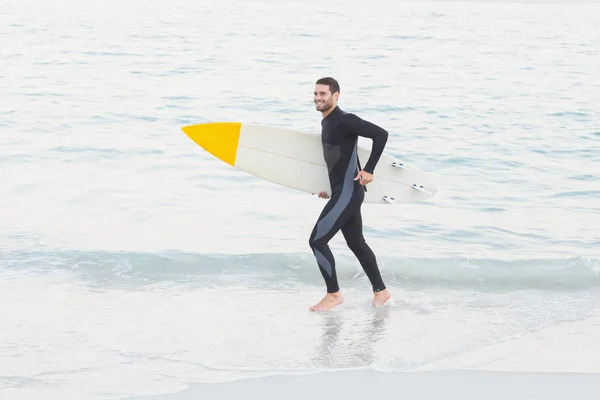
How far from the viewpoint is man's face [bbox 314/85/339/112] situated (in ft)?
19.1

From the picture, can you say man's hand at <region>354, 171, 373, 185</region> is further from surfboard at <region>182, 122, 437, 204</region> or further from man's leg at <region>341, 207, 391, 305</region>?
surfboard at <region>182, 122, 437, 204</region>

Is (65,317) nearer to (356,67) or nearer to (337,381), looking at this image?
(337,381)

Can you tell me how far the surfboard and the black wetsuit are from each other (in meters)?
0.56

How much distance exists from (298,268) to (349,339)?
2.00 meters

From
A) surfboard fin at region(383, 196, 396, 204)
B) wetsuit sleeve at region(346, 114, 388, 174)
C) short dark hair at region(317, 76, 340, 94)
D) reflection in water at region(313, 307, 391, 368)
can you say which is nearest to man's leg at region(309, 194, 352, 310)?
reflection in water at region(313, 307, 391, 368)

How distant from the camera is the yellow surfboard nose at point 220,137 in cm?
707

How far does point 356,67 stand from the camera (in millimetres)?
23484

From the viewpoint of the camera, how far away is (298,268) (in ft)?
25.3

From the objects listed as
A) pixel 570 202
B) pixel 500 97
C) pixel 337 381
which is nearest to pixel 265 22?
pixel 500 97

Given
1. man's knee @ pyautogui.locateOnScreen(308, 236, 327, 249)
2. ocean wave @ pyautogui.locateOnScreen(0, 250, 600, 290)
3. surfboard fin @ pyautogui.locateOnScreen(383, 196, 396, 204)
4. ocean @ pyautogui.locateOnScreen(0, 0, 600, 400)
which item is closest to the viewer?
ocean @ pyautogui.locateOnScreen(0, 0, 600, 400)

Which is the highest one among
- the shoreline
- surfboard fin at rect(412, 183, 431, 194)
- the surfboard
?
the surfboard

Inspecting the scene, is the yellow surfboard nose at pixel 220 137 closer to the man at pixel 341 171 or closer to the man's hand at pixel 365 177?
the man at pixel 341 171

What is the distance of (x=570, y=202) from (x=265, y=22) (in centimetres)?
2605

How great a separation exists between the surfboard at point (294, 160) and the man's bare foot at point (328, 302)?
0.80 metres
